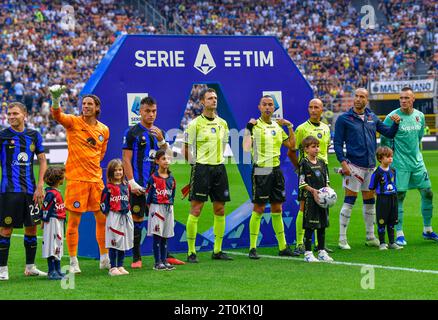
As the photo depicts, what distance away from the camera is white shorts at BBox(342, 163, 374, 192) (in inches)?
478

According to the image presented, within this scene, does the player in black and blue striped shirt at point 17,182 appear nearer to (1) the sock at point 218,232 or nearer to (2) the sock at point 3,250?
(2) the sock at point 3,250

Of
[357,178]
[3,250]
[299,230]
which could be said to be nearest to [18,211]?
[3,250]

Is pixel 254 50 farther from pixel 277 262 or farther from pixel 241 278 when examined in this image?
pixel 241 278

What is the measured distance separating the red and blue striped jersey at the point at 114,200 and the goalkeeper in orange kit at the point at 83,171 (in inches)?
13.1

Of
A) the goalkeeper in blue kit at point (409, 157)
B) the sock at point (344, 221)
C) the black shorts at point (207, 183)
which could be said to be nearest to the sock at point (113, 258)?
the black shorts at point (207, 183)

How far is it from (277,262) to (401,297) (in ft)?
9.43

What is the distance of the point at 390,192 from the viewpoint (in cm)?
1202

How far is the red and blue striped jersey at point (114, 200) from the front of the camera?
9.88 m

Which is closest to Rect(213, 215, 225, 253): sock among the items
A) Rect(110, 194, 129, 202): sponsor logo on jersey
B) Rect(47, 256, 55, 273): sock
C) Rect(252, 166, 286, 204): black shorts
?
Rect(252, 166, 286, 204): black shorts

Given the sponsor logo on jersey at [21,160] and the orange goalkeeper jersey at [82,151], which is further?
the orange goalkeeper jersey at [82,151]

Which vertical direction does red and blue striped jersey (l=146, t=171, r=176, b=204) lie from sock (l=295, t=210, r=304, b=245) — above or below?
above

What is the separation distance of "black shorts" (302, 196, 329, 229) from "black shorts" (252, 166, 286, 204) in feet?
2.29

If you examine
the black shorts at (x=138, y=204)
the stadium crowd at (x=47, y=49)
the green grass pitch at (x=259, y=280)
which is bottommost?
the green grass pitch at (x=259, y=280)

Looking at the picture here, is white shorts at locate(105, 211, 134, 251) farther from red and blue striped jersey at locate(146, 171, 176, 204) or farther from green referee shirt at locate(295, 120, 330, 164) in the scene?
green referee shirt at locate(295, 120, 330, 164)
